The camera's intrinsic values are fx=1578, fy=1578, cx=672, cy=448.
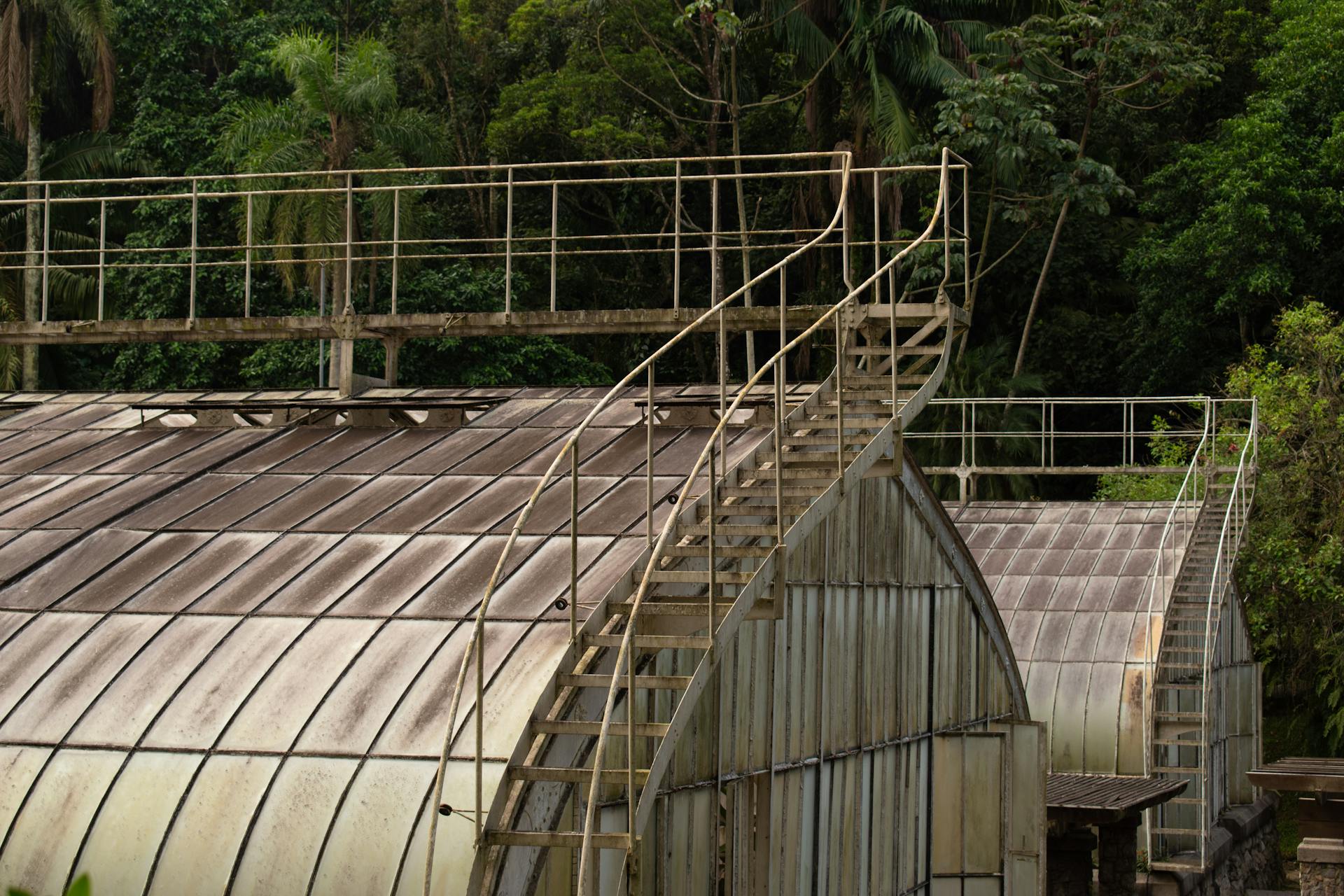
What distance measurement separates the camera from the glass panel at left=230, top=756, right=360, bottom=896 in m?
9.54

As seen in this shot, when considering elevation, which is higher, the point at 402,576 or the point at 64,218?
the point at 64,218

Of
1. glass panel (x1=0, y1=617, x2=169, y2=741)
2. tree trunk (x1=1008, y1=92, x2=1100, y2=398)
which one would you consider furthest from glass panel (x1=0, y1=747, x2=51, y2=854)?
tree trunk (x1=1008, y1=92, x2=1100, y2=398)

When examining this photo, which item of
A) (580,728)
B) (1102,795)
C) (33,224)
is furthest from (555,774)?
(33,224)

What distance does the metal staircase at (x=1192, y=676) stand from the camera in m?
22.6

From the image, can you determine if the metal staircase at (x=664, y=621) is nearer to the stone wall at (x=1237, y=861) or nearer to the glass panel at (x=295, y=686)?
the glass panel at (x=295, y=686)

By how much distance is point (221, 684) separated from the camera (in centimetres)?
1077

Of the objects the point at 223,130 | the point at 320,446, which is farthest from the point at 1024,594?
the point at 223,130

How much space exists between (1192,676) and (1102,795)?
5.33m

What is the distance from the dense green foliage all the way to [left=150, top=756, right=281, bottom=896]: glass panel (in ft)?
73.1

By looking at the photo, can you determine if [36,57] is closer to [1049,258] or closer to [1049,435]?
[1049,258]

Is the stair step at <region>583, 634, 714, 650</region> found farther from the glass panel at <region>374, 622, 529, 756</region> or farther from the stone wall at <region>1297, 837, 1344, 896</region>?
the stone wall at <region>1297, 837, 1344, 896</region>

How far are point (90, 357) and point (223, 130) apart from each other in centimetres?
746

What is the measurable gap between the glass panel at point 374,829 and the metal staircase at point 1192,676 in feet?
48.4

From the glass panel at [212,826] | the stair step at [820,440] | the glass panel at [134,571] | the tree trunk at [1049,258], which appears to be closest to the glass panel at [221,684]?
the glass panel at [212,826]
